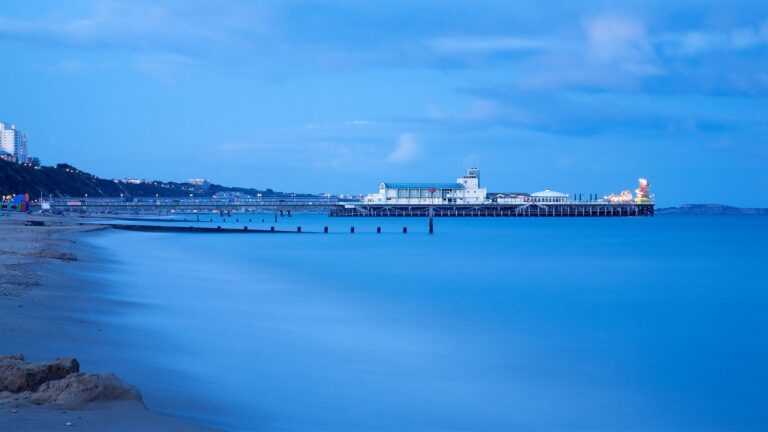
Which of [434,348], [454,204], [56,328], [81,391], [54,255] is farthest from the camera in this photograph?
[454,204]

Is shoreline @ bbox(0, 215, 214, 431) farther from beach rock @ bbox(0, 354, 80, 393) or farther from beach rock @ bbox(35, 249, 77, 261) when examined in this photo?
beach rock @ bbox(0, 354, 80, 393)

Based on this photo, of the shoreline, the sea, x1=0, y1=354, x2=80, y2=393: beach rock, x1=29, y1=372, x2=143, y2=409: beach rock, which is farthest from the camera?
the sea

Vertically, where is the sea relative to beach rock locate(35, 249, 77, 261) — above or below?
below

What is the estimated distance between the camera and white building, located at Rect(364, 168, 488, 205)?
123812 mm

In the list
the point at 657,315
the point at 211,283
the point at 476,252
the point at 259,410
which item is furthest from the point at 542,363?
the point at 476,252

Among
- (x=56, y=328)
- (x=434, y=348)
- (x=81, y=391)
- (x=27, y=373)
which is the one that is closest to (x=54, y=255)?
(x=56, y=328)

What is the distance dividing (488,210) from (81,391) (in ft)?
389

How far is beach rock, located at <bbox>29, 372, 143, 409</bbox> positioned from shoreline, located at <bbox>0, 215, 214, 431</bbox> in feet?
0.23

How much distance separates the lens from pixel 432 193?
406 feet

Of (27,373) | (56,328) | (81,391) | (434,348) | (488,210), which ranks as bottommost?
(434,348)

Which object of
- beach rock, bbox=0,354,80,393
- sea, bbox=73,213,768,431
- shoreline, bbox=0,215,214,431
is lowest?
sea, bbox=73,213,768,431

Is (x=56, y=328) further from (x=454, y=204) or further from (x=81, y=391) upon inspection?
(x=454, y=204)

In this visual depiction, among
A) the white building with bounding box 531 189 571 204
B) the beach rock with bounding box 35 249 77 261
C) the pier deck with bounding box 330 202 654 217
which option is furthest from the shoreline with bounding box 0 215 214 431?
the white building with bounding box 531 189 571 204

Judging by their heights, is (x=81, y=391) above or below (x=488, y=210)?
below
